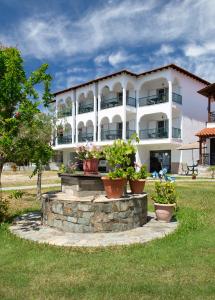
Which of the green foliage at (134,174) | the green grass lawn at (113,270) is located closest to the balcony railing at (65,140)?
the green foliage at (134,174)

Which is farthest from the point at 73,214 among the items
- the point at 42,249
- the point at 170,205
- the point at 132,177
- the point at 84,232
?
the point at 170,205

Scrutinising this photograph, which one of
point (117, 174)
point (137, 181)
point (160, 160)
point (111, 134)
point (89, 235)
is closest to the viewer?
point (89, 235)

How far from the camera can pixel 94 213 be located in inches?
276

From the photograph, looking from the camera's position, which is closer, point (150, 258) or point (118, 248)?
point (150, 258)

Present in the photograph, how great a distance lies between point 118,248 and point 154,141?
79.8ft

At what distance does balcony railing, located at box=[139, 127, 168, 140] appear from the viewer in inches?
1182

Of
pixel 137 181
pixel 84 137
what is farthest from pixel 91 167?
pixel 84 137

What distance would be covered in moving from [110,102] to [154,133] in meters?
6.50

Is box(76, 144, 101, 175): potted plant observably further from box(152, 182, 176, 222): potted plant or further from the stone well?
box(152, 182, 176, 222): potted plant

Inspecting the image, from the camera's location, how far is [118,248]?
233 inches

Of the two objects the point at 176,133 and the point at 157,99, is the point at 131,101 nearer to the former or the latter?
the point at 157,99

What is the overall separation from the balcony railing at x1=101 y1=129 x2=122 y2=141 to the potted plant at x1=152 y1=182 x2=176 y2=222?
2482 centimetres

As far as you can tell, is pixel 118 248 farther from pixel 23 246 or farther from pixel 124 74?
pixel 124 74

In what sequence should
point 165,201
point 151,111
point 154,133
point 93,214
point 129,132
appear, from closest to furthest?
point 93,214 → point 165,201 → point 154,133 → point 151,111 → point 129,132
